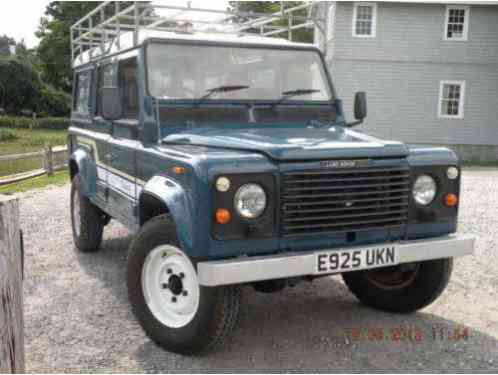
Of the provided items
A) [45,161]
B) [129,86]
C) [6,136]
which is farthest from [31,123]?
[129,86]

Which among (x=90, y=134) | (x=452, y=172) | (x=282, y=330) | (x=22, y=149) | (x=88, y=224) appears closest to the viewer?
(x=452, y=172)

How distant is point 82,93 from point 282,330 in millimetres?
3880

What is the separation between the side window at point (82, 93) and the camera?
6156mm

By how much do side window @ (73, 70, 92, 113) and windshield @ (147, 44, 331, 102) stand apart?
1.92 m

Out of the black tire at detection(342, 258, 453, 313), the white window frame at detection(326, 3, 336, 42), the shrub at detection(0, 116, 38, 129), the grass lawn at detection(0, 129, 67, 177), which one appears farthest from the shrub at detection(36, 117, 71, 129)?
the black tire at detection(342, 258, 453, 313)

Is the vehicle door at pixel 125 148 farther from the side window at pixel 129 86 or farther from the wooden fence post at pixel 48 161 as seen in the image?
the wooden fence post at pixel 48 161

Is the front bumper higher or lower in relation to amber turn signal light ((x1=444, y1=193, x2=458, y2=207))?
lower

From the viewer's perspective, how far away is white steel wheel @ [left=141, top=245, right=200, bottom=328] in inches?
140

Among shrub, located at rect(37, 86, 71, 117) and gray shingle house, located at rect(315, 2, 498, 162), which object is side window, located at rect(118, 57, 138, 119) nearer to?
gray shingle house, located at rect(315, 2, 498, 162)

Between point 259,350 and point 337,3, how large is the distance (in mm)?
16228

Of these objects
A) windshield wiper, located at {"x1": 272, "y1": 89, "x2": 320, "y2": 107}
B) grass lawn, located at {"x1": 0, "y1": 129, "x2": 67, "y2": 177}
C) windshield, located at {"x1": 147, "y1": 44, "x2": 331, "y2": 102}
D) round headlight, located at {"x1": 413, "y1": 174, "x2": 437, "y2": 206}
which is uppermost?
windshield, located at {"x1": 147, "y1": 44, "x2": 331, "y2": 102}

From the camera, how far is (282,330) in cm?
414

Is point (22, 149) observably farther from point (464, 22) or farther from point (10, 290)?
point (10, 290)

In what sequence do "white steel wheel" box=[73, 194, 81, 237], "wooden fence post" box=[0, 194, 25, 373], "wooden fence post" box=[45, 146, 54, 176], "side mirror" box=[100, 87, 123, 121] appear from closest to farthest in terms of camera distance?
"wooden fence post" box=[0, 194, 25, 373]
"side mirror" box=[100, 87, 123, 121]
"white steel wheel" box=[73, 194, 81, 237]
"wooden fence post" box=[45, 146, 54, 176]
